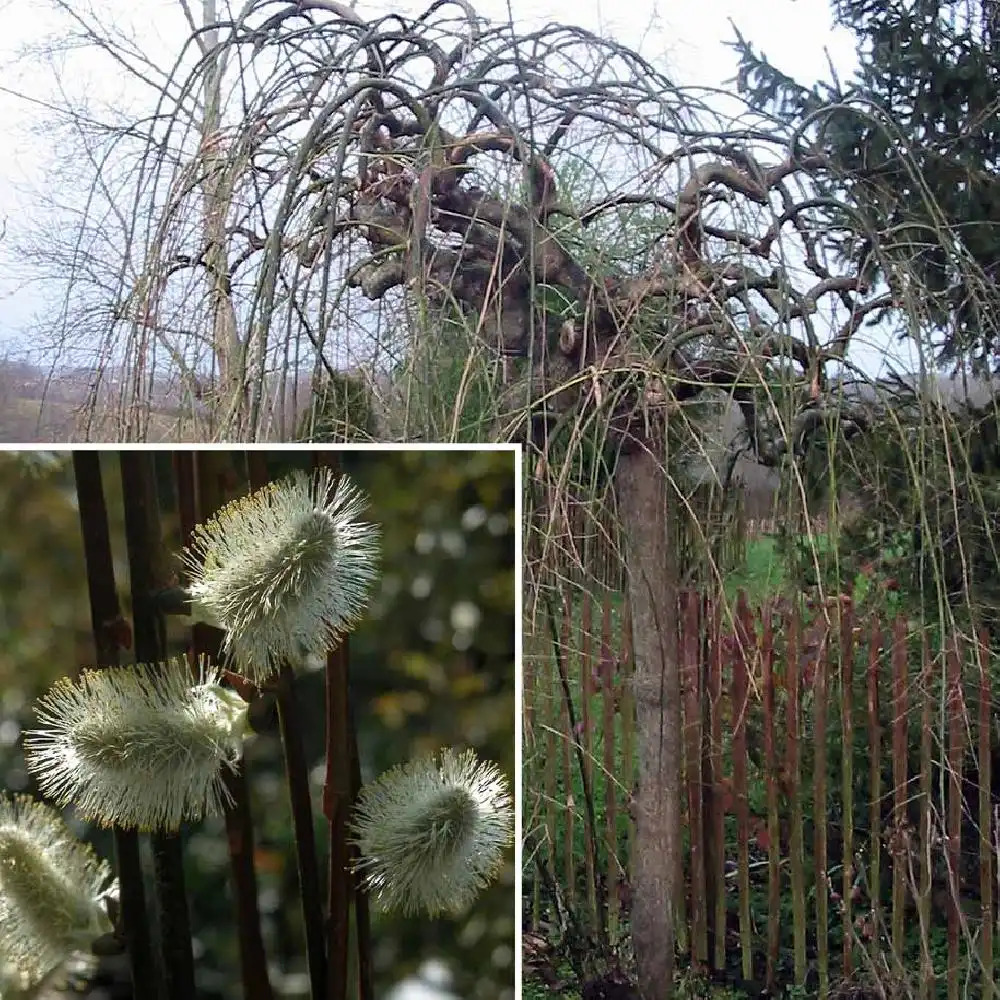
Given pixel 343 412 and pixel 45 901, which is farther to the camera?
pixel 343 412

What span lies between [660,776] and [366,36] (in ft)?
4.24

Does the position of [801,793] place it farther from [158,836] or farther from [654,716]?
[158,836]

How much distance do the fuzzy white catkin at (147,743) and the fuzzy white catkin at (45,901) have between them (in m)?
0.07

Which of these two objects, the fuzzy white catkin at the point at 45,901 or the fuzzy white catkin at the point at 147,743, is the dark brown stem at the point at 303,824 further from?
the fuzzy white catkin at the point at 45,901

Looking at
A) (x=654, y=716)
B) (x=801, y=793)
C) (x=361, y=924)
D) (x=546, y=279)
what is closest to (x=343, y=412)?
(x=546, y=279)

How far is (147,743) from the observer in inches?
49.4

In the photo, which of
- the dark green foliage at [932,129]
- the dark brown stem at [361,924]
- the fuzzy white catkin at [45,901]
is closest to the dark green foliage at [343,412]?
the dark brown stem at [361,924]

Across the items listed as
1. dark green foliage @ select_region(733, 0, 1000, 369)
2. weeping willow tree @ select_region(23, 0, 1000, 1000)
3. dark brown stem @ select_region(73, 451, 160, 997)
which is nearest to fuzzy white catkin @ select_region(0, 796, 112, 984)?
dark brown stem @ select_region(73, 451, 160, 997)

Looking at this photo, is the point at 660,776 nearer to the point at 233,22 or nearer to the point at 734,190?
the point at 734,190

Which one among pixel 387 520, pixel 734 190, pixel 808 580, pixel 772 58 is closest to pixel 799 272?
pixel 734 190

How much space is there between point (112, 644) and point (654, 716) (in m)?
0.97

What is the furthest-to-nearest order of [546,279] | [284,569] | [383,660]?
[546,279]
[383,660]
[284,569]

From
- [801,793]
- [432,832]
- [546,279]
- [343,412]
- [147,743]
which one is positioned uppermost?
[546,279]

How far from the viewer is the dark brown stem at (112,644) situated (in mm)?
1287
